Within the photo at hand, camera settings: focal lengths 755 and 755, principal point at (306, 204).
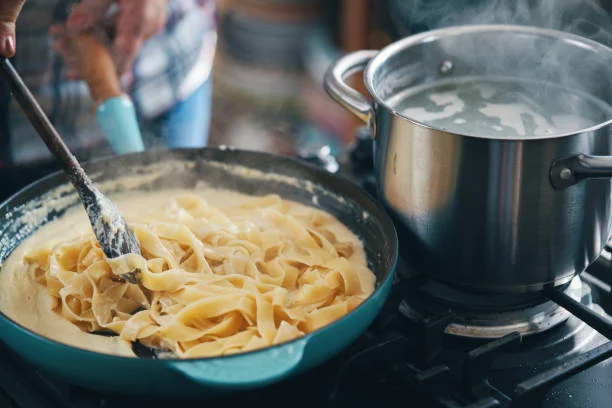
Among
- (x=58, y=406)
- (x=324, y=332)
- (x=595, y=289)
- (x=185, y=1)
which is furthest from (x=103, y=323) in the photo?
(x=185, y=1)

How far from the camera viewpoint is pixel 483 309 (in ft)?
4.03

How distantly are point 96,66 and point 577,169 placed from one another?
3.19 feet

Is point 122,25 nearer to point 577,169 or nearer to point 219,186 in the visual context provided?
point 219,186

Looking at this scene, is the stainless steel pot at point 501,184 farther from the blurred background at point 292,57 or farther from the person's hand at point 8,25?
the blurred background at point 292,57

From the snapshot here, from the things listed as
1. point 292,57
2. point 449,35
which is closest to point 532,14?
point 449,35

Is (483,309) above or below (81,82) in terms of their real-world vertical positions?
below

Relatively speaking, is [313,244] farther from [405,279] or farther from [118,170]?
[118,170]

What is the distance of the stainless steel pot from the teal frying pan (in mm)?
84

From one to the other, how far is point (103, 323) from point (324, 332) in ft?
1.20

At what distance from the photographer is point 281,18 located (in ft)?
11.5

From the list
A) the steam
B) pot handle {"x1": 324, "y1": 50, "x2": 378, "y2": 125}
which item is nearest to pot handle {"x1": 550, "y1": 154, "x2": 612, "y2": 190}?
pot handle {"x1": 324, "y1": 50, "x2": 378, "y2": 125}

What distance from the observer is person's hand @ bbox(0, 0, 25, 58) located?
47.5 inches

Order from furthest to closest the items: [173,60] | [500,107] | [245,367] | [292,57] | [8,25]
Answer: [292,57] < [173,60] < [500,107] < [8,25] < [245,367]

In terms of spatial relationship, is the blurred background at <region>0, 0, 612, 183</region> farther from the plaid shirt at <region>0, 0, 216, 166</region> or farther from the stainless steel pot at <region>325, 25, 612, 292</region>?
the stainless steel pot at <region>325, 25, 612, 292</region>
